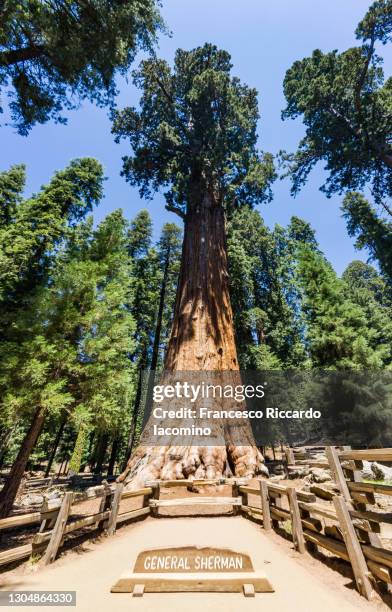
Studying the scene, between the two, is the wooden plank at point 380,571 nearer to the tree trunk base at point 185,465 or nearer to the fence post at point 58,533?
the fence post at point 58,533

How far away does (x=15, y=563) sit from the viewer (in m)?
4.04

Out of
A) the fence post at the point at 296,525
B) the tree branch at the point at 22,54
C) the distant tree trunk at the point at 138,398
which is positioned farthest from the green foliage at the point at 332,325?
the tree branch at the point at 22,54

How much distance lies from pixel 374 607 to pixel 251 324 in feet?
52.4

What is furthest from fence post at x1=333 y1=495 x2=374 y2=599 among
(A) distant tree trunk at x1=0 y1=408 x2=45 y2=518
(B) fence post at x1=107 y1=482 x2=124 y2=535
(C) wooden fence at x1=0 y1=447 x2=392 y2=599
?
(A) distant tree trunk at x1=0 y1=408 x2=45 y2=518

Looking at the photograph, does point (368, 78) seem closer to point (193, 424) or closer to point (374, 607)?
point (193, 424)

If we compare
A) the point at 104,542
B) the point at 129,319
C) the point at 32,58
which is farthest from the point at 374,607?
the point at 32,58

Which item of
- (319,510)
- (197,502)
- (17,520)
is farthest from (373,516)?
(17,520)

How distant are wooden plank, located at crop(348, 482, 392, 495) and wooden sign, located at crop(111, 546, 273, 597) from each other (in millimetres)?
1508

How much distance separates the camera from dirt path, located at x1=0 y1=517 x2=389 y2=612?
2635 millimetres

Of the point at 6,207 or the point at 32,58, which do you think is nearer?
the point at 32,58

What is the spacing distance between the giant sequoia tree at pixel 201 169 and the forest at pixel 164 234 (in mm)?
76

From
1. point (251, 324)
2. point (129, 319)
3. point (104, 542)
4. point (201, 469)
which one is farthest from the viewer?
point (251, 324)

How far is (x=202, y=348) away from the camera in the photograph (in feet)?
29.6

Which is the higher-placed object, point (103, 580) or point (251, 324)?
point (251, 324)
